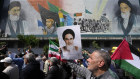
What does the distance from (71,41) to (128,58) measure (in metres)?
1.45

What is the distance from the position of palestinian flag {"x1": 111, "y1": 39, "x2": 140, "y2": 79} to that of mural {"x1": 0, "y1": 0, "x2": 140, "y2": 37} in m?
47.2

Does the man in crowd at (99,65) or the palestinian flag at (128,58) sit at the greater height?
the man in crowd at (99,65)

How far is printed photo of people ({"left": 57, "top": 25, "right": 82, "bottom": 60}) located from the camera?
479 cm

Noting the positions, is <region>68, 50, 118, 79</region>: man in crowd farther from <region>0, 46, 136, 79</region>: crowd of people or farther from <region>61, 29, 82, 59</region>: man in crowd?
<region>61, 29, 82, 59</region>: man in crowd

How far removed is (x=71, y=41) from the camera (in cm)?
482

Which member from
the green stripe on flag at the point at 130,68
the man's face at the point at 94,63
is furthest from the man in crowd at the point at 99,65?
the green stripe on flag at the point at 130,68

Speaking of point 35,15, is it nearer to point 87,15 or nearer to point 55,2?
point 55,2

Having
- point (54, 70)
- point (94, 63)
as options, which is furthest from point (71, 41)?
point (54, 70)

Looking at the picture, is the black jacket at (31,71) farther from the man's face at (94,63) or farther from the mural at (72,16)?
the mural at (72,16)

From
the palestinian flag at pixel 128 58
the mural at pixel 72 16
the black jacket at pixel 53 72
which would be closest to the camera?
the palestinian flag at pixel 128 58

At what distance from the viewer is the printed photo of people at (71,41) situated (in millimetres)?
4785

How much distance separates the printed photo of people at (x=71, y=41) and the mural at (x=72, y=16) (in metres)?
47.9

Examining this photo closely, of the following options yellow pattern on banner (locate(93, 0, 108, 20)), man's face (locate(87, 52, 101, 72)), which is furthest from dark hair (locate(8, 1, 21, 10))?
man's face (locate(87, 52, 101, 72))

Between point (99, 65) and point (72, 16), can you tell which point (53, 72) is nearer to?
point (99, 65)
